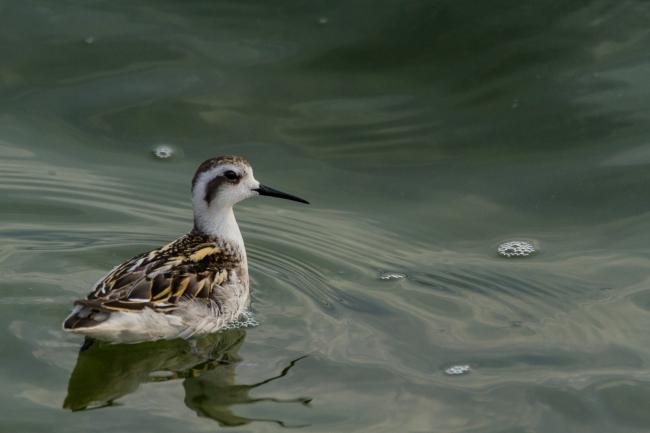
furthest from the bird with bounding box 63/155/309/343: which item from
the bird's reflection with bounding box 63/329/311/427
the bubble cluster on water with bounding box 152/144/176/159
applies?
the bubble cluster on water with bounding box 152/144/176/159

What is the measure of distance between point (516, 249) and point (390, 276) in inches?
43.8

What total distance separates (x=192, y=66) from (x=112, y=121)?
1.02 meters

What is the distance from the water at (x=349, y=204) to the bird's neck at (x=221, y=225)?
443 millimetres

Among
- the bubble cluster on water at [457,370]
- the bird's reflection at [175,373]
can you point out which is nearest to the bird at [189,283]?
the bird's reflection at [175,373]

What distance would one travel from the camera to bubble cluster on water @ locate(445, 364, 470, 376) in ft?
25.7

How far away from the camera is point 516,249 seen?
9523mm

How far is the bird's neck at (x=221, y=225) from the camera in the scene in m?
8.87

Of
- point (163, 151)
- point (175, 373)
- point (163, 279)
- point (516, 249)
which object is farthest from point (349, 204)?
point (175, 373)

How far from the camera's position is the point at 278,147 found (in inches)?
429

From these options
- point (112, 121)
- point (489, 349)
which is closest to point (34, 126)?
point (112, 121)

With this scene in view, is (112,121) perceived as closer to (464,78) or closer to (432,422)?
(464,78)

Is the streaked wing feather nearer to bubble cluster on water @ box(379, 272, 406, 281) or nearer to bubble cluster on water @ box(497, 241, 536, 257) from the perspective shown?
bubble cluster on water @ box(379, 272, 406, 281)

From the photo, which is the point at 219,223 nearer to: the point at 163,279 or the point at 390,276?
the point at 163,279

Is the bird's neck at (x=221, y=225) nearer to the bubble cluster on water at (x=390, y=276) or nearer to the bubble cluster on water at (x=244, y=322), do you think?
the bubble cluster on water at (x=244, y=322)
